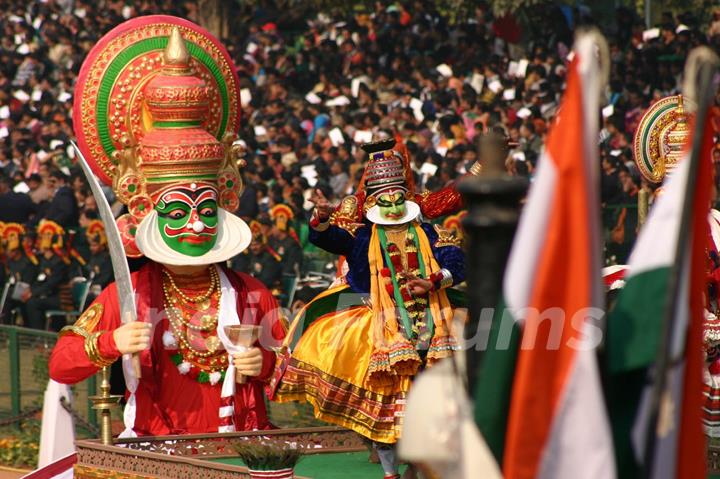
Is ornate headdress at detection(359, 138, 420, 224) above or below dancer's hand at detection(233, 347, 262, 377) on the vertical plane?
above

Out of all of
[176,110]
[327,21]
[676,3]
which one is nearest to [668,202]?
[176,110]

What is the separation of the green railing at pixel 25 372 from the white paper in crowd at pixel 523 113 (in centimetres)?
668

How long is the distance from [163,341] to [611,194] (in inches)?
267

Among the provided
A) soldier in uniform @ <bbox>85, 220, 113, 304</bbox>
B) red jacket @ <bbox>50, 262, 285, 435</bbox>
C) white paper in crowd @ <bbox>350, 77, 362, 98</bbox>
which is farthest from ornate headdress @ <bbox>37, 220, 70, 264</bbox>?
red jacket @ <bbox>50, 262, 285, 435</bbox>

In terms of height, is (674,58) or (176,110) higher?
(674,58)

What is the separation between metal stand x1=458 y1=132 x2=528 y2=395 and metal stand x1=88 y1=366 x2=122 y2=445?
461 cm

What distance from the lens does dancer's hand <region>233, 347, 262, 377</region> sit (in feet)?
30.6

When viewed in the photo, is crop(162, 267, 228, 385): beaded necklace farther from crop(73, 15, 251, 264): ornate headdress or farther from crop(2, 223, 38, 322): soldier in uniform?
crop(2, 223, 38, 322): soldier in uniform

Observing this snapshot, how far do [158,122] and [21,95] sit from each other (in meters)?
16.6

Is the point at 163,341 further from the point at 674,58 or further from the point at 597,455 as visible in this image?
the point at 674,58

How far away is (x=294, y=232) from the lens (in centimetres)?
1642

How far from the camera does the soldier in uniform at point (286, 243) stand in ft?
51.9

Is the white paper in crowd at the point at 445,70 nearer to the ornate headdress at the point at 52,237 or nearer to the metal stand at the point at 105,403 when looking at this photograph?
the ornate headdress at the point at 52,237

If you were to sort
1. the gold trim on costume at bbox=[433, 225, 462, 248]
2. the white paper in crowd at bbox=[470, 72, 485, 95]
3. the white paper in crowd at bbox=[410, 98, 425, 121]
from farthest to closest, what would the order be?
the white paper in crowd at bbox=[470, 72, 485, 95] < the white paper in crowd at bbox=[410, 98, 425, 121] < the gold trim on costume at bbox=[433, 225, 462, 248]
